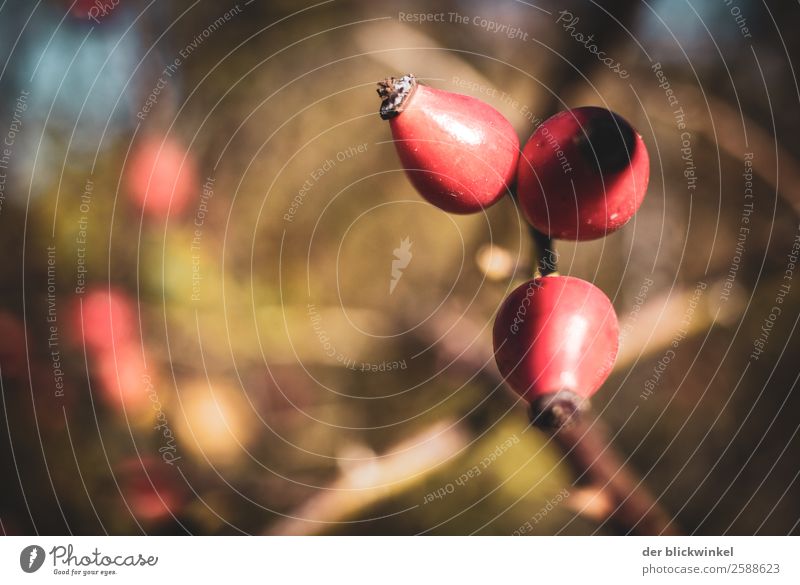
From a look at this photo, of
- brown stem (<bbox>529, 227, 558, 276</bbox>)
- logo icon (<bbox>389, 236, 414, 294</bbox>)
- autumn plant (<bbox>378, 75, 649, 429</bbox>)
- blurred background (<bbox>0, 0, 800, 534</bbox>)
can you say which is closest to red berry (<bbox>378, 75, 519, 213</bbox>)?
autumn plant (<bbox>378, 75, 649, 429</bbox>)

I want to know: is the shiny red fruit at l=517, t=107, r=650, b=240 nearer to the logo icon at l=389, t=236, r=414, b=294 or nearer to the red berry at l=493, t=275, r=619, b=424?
the red berry at l=493, t=275, r=619, b=424

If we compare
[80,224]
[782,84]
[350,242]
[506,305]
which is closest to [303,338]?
[350,242]

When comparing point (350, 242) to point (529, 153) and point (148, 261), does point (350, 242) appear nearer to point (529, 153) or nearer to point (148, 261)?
point (148, 261)
